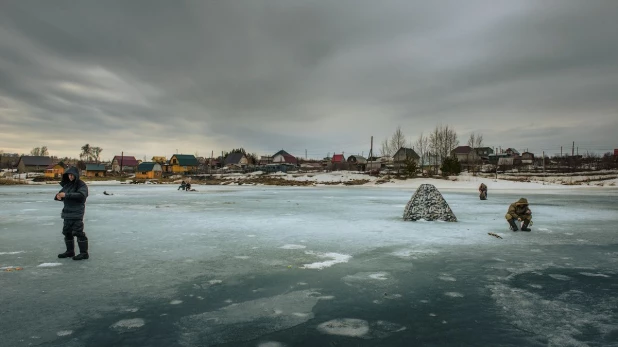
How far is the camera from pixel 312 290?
16.2 ft

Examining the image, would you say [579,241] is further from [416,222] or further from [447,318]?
[447,318]

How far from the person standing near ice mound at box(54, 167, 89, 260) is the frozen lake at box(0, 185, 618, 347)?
0.38 m

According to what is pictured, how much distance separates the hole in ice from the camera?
3.56 m

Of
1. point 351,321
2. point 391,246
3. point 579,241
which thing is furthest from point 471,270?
point 579,241

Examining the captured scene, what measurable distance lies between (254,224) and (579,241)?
8836mm

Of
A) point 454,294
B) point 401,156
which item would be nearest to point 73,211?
point 454,294

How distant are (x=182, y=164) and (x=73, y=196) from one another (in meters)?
89.9

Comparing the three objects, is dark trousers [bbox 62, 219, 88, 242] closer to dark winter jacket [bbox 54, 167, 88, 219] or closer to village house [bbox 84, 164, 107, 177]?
dark winter jacket [bbox 54, 167, 88, 219]

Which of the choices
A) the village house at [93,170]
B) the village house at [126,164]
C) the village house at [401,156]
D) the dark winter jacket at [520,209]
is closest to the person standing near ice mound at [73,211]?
the dark winter jacket at [520,209]

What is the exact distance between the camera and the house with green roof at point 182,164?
9144 cm

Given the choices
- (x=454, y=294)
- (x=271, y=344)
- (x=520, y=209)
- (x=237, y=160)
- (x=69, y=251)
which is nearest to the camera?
(x=271, y=344)

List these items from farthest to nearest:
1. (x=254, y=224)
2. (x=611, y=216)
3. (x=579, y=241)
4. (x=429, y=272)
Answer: (x=611, y=216) → (x=254, y=224) → (x=579, y=241) → (x=429, y=272)

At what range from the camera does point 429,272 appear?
5805 millimetres

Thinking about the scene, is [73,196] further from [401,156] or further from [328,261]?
[401,156]
